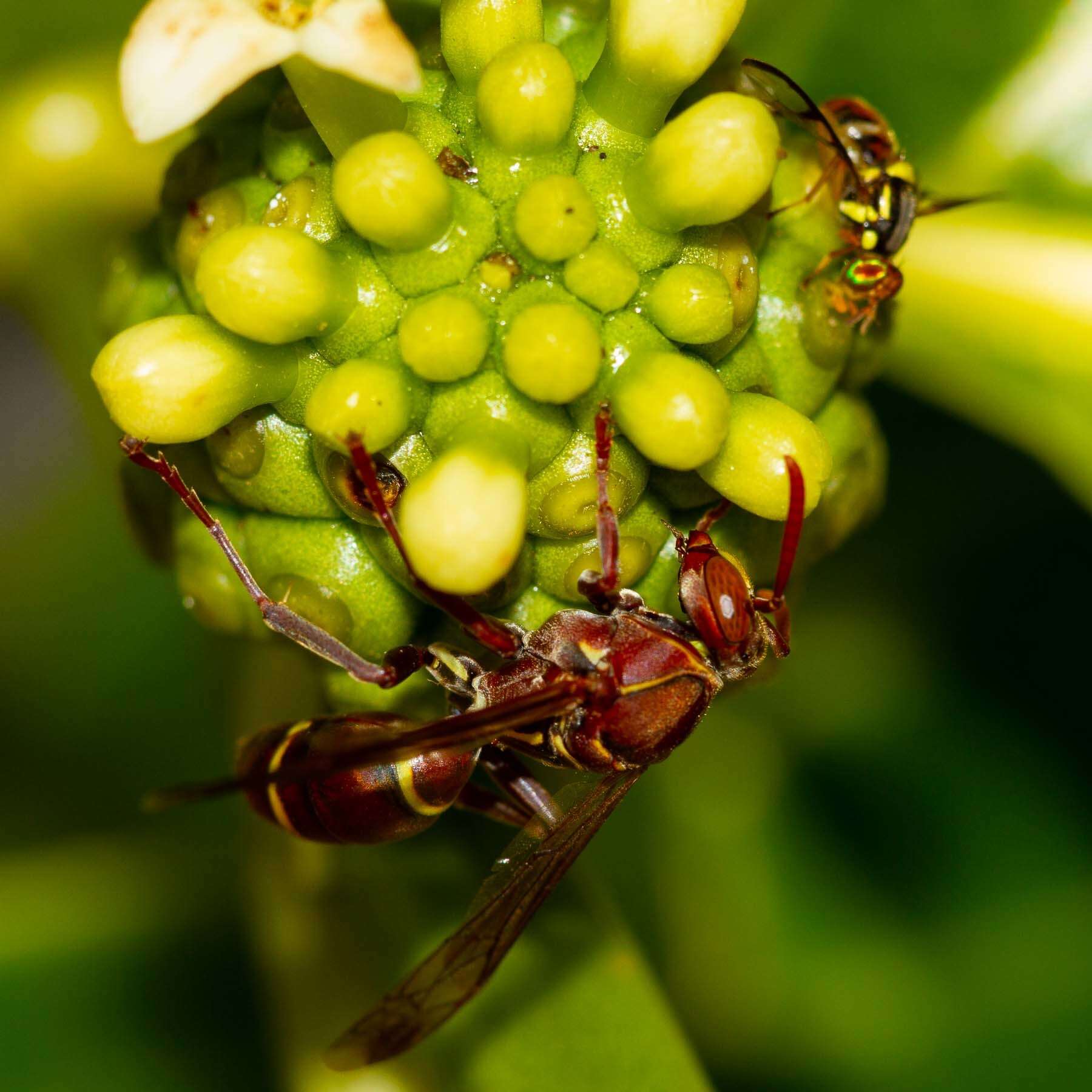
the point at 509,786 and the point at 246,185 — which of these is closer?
the point at 246,185

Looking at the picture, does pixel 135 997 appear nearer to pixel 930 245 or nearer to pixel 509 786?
pixel 509 786

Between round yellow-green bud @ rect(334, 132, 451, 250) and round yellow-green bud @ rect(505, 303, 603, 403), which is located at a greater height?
round yellow-green bud @ rect(334, 132, 451, 250)

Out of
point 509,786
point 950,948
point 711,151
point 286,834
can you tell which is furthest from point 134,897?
point 711,151

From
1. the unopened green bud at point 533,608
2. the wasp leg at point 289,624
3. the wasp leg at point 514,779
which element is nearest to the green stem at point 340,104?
the wasp leg at point 289,624

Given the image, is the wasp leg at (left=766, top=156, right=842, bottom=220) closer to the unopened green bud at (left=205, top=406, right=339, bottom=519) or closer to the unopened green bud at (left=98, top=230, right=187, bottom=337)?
the unopened green bud at (left=205, top=406, right=339, bottom=519)

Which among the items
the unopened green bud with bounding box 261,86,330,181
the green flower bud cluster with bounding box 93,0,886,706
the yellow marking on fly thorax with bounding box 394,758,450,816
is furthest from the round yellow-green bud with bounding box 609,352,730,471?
the yellow marking on fly thorax with bounding box 394,758,450,816

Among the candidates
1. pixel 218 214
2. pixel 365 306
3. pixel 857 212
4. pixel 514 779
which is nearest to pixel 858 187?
pixel 857 212

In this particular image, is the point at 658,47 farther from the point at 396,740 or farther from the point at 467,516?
the point at 396,740
